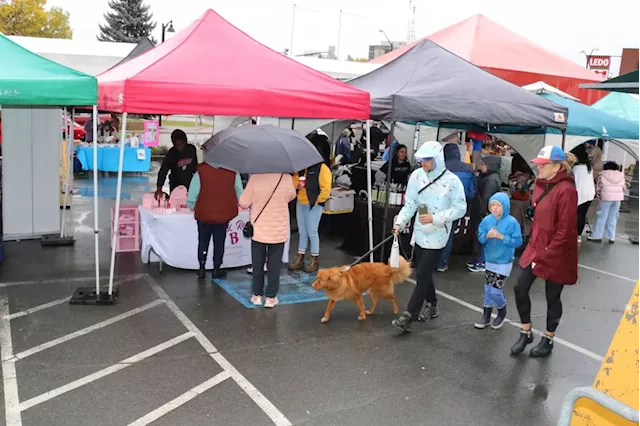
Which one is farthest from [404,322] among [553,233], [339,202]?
[339,202]

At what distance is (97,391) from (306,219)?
4025 millimetres

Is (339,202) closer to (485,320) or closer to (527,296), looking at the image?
(485,320)

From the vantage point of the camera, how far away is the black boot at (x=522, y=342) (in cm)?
548

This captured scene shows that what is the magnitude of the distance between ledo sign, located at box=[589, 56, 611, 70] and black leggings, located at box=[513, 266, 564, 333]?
34118mm

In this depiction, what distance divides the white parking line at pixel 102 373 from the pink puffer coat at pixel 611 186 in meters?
8.87

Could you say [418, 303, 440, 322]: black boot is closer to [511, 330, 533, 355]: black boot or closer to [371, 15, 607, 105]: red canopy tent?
[511, 330, 533, 355]: black boot

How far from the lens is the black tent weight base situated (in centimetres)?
625

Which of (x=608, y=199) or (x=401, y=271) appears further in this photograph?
(x=608, y=199)

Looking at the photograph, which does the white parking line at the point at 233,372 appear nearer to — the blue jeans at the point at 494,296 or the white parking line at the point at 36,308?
the white parking line at the point at 36,308

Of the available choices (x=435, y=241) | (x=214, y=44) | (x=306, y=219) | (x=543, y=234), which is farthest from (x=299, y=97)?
(x=543, y=234)

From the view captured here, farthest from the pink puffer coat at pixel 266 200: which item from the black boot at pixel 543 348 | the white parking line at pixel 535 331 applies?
the black boot at pixel 543 348

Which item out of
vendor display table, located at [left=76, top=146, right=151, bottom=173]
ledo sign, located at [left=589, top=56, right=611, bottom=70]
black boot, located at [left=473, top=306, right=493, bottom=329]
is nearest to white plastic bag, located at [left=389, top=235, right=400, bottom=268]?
black boot, located at [left=473, top=306, right=493, bottom=329]

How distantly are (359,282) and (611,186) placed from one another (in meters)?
7.37

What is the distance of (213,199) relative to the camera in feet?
22.9
